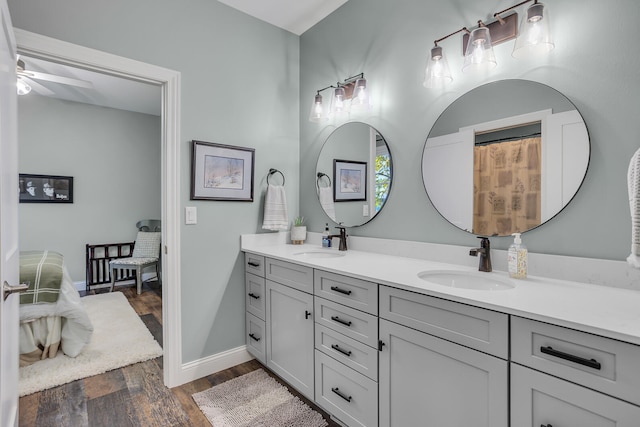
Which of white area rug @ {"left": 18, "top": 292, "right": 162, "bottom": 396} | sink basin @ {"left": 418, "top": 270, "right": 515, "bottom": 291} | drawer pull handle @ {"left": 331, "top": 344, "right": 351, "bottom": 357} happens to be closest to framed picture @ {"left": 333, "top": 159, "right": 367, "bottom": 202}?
sink basin @ {"left": 418, "top": 270, "right": 515, "bottom": 291}

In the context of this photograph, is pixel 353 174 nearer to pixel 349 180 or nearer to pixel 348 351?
pixel 349 180

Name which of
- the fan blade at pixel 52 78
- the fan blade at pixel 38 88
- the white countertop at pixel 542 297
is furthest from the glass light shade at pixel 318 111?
the fan blade at pixel 38 88

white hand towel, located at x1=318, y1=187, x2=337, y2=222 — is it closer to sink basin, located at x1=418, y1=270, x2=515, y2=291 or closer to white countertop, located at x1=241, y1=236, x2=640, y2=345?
white countertop, located at x1=241, y1=236, x2=640, y2=345

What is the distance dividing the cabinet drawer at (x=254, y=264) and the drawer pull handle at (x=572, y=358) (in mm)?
1668

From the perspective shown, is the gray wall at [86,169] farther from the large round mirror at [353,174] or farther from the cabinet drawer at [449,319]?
the cabinet drawer at [449,319]

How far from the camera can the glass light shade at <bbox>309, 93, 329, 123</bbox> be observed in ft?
8.09

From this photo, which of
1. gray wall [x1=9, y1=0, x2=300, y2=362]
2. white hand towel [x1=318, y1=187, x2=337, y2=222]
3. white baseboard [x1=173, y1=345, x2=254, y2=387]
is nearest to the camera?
gray wall [x1=9, y1=0, x2=300, y2=362]

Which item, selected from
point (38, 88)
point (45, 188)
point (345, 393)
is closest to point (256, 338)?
point (345, 393)

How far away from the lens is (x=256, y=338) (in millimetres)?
2299

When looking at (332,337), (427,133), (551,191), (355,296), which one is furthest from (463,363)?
(427,133)

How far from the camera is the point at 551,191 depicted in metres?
1.39

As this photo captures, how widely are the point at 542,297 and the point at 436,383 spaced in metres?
0.49

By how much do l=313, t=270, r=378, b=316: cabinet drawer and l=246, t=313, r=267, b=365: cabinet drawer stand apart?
0.77 meters

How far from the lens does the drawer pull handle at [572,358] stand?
0.84 meters
